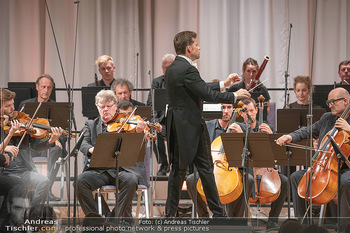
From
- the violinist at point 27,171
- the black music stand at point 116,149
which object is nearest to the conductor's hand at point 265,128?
the black music stand at point 116,149

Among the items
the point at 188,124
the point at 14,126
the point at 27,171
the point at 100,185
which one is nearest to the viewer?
the point at 188,124

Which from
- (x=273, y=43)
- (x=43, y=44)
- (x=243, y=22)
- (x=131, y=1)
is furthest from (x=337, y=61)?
(x=43, y=44)

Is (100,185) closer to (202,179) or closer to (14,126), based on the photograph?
(14,126)

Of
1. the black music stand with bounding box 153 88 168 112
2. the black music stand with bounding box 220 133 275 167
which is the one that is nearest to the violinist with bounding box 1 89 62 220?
the black music stand with bounding box 153 88 168 112

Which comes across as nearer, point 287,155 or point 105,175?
point 287,155

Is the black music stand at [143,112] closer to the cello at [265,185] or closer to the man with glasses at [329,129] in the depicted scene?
the cello at [265,185]

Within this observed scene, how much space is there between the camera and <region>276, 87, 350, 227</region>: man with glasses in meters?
4.37

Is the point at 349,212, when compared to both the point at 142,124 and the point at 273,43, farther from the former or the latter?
the point at 273,43

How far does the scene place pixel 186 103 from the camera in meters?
4.04

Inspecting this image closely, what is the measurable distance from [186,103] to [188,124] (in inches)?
6.3

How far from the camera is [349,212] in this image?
435 centimetres

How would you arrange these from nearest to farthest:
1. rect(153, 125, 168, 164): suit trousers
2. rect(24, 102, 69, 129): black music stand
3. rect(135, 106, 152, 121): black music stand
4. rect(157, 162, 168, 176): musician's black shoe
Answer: rect(24, 102, 69, 129): black music stand
rect(135, 106, 152, 121): black music stand
rect(157, 162, 168, 176): musician's black shoe
rect(153, 125, 168, 164): suit trousers

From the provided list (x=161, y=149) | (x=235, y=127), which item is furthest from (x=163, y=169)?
(x=235, y=127)

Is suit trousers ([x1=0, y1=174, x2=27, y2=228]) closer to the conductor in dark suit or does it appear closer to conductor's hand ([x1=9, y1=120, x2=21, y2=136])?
conductor's hand ([x1=9, y1=120, x2=21, y2=136])
